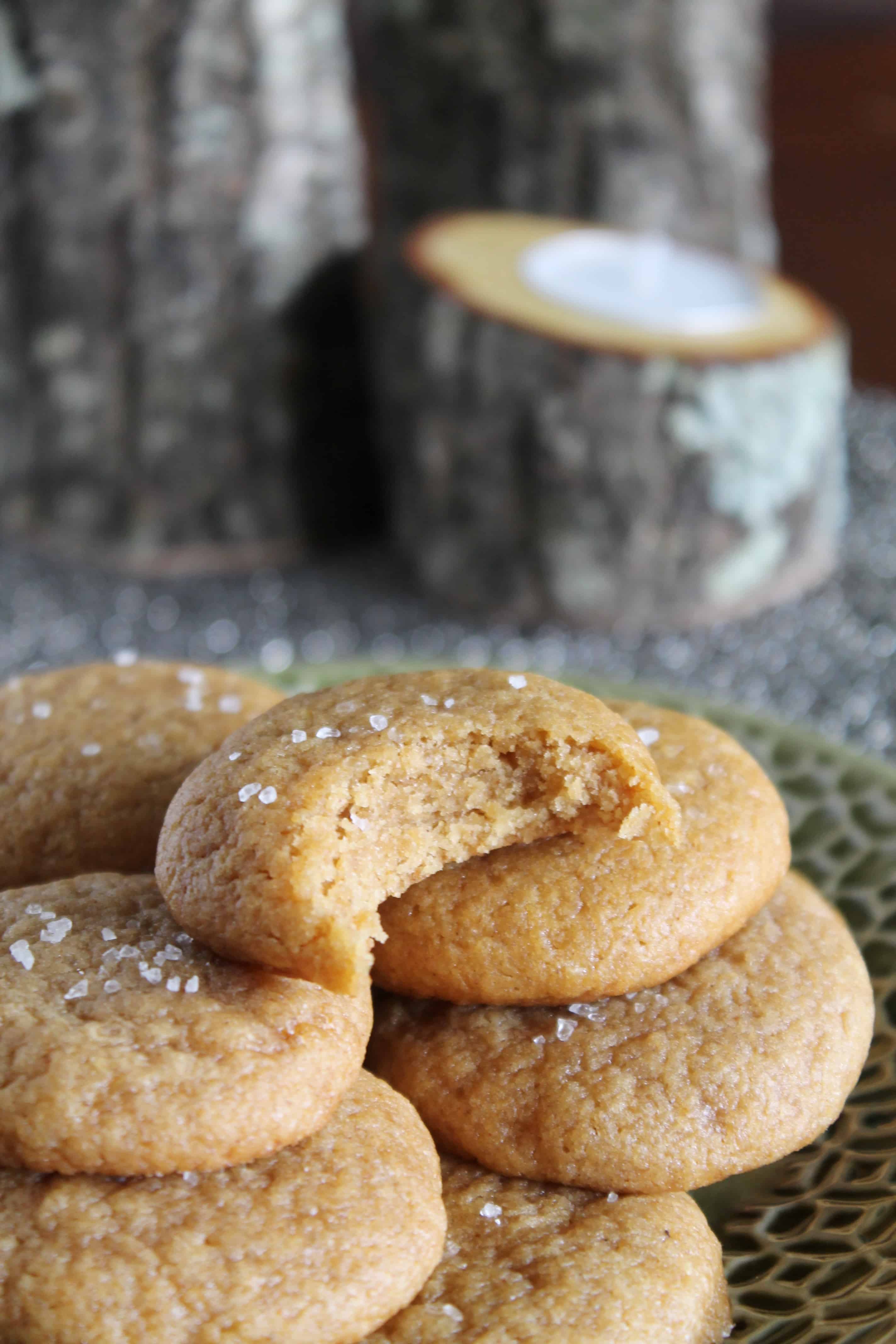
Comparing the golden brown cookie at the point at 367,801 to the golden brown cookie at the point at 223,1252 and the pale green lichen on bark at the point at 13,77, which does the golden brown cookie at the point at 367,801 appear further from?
the pale green lichen on bark at the point at 13,77

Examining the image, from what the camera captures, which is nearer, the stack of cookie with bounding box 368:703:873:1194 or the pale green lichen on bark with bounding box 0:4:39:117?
the stack of cookie with bounding box 368:703:873:1194

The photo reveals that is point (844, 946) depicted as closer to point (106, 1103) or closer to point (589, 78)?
point (106, 1103)

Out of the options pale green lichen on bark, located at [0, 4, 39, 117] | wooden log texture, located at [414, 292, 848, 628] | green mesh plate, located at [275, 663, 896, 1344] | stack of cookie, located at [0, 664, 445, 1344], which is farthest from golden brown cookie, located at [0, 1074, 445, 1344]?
pale green lichen on bark, located at [0, 4, 39, 117]

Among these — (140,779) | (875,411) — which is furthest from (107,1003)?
(875,411)

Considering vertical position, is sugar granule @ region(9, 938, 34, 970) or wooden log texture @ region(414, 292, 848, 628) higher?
sugar granule @ region(9, 938, 34, 970)

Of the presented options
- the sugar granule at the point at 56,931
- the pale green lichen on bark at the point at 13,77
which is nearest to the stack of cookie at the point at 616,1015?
the sugar granule at the point at 56,931

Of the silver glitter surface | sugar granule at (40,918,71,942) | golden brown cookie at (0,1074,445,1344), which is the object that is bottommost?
the silver glitter surface

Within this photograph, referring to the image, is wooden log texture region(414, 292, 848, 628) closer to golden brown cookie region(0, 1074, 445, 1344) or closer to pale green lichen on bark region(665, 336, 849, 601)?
pale green lichen on bark region(665, 336, 849, 601)

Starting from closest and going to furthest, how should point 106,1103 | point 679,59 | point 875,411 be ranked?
point 106,1103 < point 679,59 < point 875,411
